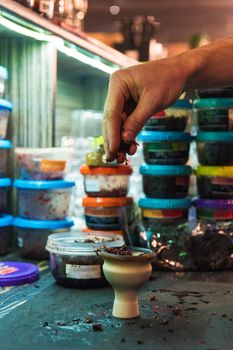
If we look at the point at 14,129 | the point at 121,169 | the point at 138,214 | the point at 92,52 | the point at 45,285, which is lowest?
the point at 45,285

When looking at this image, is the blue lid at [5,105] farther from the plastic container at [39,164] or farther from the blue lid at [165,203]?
the blue lid at [165,203]

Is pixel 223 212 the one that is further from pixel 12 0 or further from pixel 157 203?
pixel 12 0

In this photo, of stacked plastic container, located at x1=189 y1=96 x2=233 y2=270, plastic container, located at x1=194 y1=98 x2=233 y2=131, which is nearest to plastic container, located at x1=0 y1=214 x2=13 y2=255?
stacked plastic container, located at x1=189 y1=96 x2=233 y2=270

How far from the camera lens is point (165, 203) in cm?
199

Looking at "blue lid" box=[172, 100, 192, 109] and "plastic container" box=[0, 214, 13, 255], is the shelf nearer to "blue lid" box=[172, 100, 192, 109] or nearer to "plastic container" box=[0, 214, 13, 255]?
"blue lid" box=[172, 100, 192, 109]

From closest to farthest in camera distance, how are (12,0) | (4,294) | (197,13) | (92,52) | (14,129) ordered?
1. (4,294)
2. (12,0)
3. (14,129)
4. (92,52)
5. (197,13)

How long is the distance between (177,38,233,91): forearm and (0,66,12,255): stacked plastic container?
826 mm

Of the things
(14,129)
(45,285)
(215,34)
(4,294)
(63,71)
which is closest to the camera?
(4,294)

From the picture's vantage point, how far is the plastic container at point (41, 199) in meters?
1.98

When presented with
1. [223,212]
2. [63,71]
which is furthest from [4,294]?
[63,71]

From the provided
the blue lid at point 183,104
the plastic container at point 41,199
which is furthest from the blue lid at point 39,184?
the blue lid at point 183,104

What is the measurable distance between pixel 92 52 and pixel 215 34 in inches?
150

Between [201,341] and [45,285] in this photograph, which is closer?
[201,341]

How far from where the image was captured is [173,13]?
5.29 m
